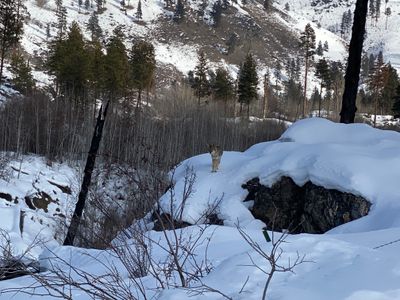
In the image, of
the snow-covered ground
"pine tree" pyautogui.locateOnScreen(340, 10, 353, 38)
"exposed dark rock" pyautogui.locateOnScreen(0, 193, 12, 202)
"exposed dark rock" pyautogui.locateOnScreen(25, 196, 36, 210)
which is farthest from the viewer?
"pine tree" pyautogui.locateOnScreen(340, 10, 353, 38)

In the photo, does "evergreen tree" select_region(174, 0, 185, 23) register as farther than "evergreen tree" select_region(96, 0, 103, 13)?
No

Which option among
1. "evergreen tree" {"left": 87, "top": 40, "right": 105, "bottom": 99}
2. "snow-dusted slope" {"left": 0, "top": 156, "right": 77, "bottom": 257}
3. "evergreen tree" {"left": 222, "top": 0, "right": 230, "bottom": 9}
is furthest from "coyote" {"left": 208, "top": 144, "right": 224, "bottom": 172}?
"evergreen tree" {"left": 222, "top": 0, "right": 230, "bottom": 9}

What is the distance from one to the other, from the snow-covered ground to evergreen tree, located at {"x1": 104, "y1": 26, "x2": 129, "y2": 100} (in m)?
20.0

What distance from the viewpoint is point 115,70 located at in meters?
27.6

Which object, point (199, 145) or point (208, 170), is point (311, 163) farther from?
point (199, 145)

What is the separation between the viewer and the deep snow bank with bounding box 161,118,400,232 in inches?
222

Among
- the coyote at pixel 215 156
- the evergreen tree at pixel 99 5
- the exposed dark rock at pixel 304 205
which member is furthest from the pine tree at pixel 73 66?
the evergreen tree at pixel 99 5

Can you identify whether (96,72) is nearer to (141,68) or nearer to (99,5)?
(141,68)

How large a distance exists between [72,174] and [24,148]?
124 inches

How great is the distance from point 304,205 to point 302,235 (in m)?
3.65

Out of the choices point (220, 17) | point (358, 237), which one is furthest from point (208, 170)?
point (220, 17)

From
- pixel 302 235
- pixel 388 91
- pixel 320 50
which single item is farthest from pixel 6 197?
pixel 320 50

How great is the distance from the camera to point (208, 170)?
7883 millimetres

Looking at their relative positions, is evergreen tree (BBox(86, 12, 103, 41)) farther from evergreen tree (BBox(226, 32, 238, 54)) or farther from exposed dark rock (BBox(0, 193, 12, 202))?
exposed dark rock (BBox(0, 193, 12, 202))
